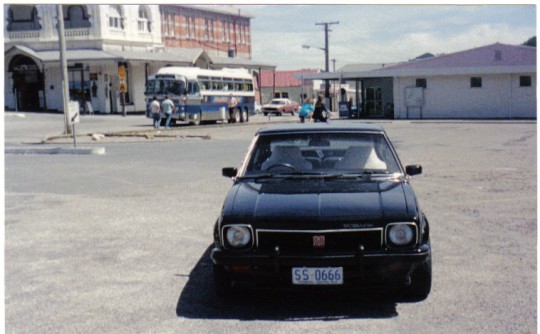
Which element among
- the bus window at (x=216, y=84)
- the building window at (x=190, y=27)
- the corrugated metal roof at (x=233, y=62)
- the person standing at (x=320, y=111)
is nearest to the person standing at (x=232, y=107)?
the bus window at (x=216, y=84)

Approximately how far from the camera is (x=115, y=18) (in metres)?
52.5

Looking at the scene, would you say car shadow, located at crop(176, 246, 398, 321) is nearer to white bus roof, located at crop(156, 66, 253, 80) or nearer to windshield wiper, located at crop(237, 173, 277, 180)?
windshield wiper, located at crop(237, 173, 277, 180)

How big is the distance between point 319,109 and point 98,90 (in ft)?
106

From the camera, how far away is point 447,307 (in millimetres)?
5219

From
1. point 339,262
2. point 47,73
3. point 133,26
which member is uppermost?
point 133,26

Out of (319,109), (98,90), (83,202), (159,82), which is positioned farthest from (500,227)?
(98,90)

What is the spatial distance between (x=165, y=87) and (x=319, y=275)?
32015 mm

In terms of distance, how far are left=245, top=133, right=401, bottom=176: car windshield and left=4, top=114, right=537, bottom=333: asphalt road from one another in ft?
3.68

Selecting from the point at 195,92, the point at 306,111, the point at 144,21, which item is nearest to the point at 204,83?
the point at 195,92

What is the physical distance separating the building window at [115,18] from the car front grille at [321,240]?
49.7 meters

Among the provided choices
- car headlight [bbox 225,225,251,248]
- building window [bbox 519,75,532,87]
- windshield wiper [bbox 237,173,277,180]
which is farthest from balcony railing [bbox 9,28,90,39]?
car headlight [bbox 225,225,251,248]

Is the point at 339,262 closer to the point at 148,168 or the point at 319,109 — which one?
the point at 148,168

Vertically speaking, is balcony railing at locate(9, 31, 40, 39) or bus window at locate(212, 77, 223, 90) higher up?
balcony railing at locate(9, 31, 40, 39)

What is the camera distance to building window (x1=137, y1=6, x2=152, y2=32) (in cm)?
5553
